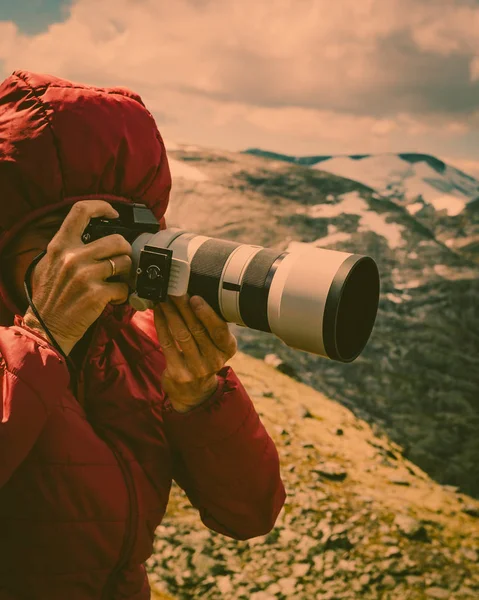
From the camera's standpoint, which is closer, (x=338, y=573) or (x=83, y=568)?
(x=83, y=568)

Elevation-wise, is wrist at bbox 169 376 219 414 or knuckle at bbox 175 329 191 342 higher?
knuckle at bbox 175 329 191 342

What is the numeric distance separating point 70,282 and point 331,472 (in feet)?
10.0

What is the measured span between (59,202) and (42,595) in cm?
99

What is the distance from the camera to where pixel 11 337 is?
4.21ft

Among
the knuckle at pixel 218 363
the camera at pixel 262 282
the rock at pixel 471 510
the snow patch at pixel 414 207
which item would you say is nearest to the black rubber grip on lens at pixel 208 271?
the camera at pixel 262 282

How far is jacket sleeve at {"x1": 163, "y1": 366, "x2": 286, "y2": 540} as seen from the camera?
160 centimetres

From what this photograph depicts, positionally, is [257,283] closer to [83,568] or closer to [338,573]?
[83,568]

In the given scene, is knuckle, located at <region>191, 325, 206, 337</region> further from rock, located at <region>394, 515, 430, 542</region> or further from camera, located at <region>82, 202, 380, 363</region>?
rock, located at <region>394, 515, 430, 542</region>

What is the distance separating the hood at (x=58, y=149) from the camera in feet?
4.61

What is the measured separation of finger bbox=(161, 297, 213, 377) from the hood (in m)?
0.20

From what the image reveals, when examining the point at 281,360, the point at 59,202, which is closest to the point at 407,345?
the point at 281,360

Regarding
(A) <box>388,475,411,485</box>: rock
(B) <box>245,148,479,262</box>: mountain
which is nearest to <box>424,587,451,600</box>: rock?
(A) <box>388,475,411,485</box>: rock

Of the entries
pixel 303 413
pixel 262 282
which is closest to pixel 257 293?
pixel 262 282

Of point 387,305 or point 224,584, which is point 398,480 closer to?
point 224,584
